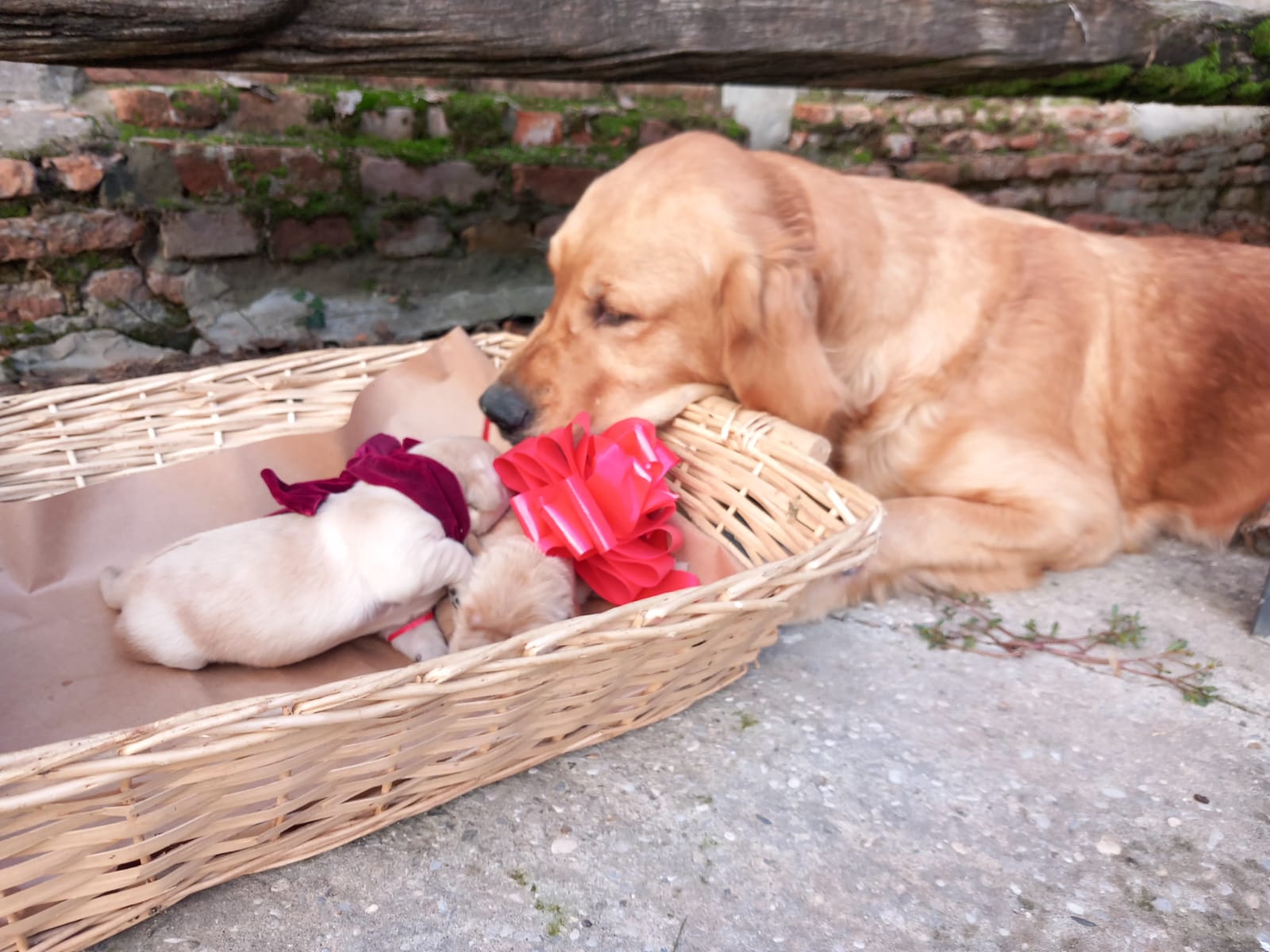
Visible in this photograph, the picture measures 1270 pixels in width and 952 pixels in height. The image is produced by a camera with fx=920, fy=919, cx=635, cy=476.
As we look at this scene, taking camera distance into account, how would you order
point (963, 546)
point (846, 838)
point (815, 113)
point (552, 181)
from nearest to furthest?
point (846, 838)
point (963, 546)
point (552, 181)
point (815, 113)

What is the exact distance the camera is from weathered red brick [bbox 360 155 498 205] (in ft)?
10.4

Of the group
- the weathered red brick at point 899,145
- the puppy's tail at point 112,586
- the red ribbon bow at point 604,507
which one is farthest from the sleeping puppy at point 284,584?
the weathered red brick at point 899,145

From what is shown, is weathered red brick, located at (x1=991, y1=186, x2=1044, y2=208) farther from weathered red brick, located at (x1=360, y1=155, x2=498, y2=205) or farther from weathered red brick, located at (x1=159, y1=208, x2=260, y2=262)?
weathered red brick, located at (x1=159, y1=208, x2=260, y2=262)

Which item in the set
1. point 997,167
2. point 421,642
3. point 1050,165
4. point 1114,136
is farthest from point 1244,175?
point 421,642

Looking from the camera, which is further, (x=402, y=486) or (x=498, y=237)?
(x=498, y=237)

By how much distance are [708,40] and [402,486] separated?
1180 millimetres

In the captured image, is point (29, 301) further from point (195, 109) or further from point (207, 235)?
point (195, 109)

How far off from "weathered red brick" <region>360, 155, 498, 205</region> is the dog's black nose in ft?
4.77

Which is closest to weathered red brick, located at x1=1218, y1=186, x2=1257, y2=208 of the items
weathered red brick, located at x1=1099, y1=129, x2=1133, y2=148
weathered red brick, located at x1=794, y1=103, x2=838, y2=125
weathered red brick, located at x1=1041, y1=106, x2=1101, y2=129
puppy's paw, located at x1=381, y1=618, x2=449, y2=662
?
weathered red brick, located at x1=1099, y1=129, x2=1133, y2=148

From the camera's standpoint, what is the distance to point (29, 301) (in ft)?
8.88

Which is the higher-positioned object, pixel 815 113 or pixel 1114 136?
pixel 815 113

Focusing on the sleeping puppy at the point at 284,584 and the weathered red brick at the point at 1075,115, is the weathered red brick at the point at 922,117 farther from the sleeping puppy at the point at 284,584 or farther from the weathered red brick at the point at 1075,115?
the sleeping puppy at the point at 284,584

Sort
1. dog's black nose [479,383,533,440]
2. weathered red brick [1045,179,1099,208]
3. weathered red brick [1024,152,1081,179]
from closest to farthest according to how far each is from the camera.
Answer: dog's black nose [479,383,533,440] → weathered red brick [1024,152,1081,179] → weathered red brick [1045,179,1099,208]

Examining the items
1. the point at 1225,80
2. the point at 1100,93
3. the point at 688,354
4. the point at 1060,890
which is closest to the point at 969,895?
the point at 1060,890
